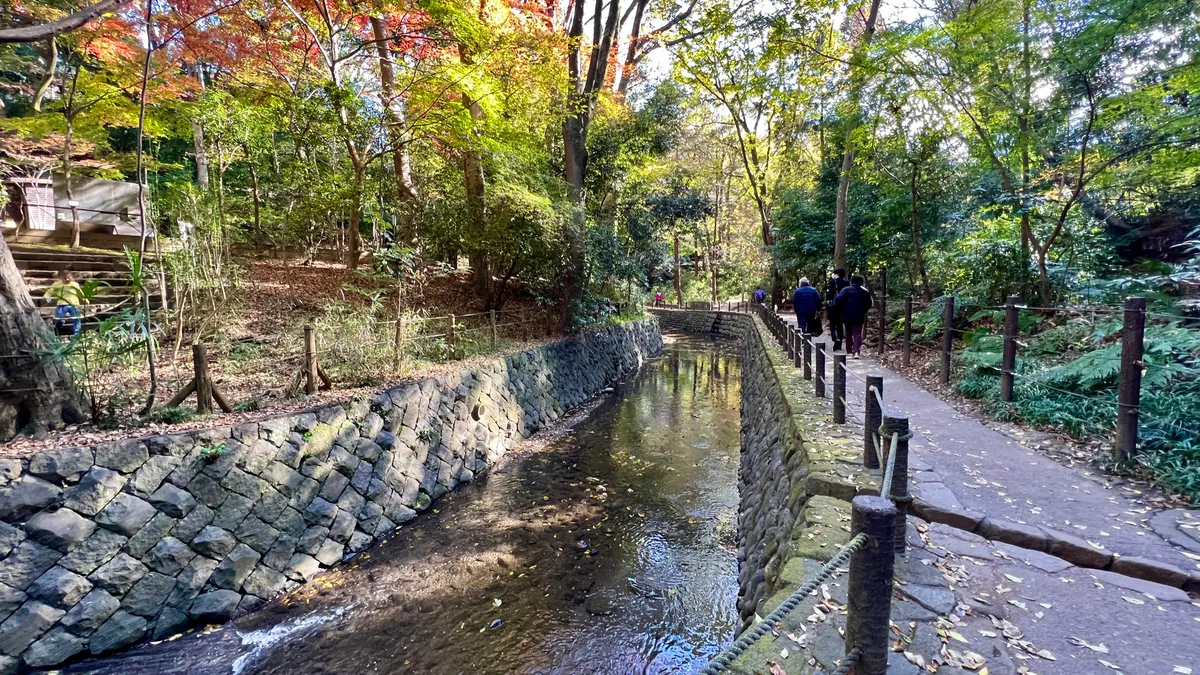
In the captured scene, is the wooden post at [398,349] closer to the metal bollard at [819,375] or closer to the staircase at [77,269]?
the staircase at [77,269]

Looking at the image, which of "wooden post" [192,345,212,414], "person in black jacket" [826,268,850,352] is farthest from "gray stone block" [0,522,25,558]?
"person in black jacket" [826,268,850,352]

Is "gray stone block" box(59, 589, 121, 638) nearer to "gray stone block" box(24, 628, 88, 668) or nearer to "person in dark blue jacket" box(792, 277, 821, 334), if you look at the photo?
"gray stone block" box(24, 628, 88, 668)

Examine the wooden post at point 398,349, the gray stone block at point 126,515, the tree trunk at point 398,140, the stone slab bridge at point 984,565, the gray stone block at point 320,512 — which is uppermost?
the tree trunk at point 398,140

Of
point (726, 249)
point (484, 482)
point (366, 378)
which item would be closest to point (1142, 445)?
point (484, 482)

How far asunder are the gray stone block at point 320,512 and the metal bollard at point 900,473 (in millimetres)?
5293

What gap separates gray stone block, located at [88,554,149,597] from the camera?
3893mm

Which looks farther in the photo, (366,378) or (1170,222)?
(1170,222)

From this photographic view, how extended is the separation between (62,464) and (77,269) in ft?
30.7

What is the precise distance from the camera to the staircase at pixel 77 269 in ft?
30.0

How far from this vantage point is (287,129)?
942cm

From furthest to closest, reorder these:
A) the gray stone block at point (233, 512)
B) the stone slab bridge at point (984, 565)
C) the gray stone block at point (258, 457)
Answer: the gray stone block at point (258, 457) → the gray stone block at point (233, 512) → the stone slab bridge at point (984, 565)

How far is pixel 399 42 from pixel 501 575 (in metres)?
11.0

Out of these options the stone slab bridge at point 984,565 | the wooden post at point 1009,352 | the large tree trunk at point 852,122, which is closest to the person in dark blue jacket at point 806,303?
the large tree trunk at point 852,122

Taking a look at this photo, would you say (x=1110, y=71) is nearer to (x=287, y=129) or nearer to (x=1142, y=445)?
(x=1142, y=445)
